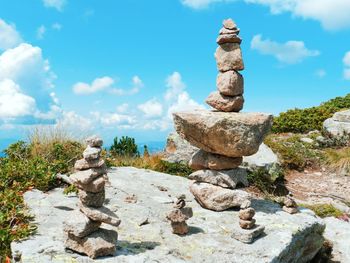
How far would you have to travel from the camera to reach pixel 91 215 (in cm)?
708

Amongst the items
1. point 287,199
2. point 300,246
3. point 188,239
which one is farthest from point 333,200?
point 188,239

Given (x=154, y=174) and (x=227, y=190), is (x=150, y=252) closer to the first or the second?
(x=227, y=190)

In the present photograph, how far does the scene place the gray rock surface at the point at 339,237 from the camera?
10711 mm

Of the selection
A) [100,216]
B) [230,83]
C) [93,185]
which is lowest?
[100,216]

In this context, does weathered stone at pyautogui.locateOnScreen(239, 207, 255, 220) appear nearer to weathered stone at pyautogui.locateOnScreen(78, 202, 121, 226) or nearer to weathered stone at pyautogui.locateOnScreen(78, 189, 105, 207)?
weathered stone at pyautogui.locateOnScreen(78, 202, 121, 226)

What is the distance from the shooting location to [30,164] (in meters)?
12.5

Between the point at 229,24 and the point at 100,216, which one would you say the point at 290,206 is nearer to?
the point at 229,24

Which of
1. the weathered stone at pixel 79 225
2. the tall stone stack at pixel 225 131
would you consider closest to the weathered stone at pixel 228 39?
the tall stone stack at pixel 225 131

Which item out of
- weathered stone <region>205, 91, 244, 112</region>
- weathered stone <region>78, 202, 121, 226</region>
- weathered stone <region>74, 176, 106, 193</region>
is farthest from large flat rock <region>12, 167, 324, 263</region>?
weathered stone <region>205, 91, 244, 112</region>

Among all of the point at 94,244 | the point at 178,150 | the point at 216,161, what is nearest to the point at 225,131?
the point at 216,161

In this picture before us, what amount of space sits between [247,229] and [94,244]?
3238 mm

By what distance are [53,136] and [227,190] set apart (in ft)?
29.9

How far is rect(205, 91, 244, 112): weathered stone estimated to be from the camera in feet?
33.5

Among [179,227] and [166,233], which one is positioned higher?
[179,227]
